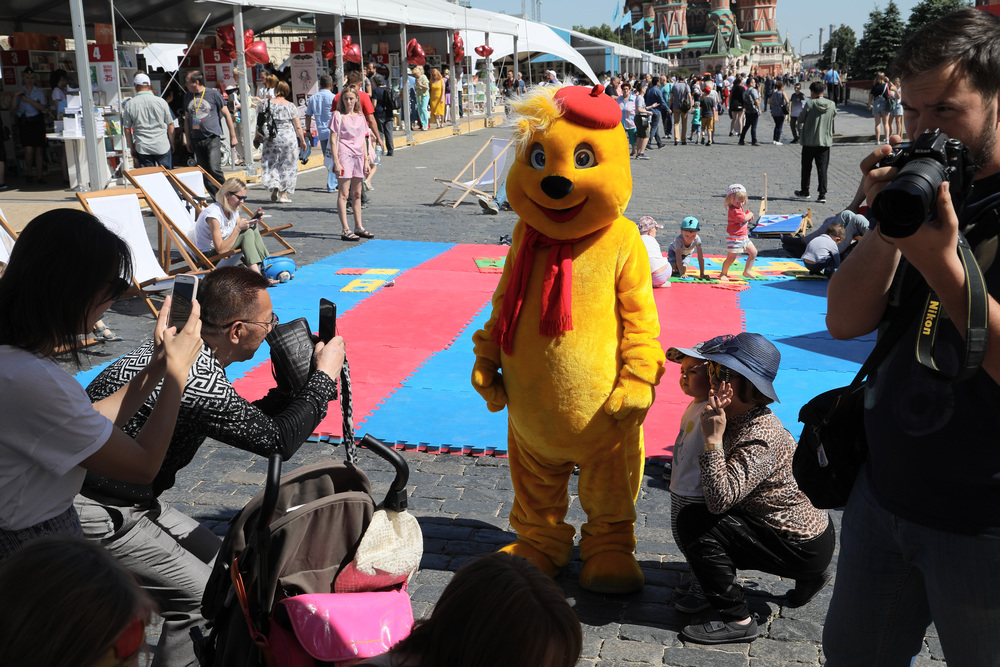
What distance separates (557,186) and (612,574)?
63.9 inches

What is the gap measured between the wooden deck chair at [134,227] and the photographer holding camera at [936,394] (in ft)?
22.2

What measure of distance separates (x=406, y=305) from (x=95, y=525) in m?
5.59

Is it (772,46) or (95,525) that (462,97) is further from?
(772,46)

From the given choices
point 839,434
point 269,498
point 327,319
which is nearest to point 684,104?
point 327,319

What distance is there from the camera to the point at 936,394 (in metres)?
1.88

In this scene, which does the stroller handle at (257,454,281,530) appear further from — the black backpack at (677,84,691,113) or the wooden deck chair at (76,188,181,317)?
the black backpack at (677,84,691,113)

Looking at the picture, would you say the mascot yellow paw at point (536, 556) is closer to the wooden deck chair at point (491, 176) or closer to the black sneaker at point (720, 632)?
the black sneaker at point (720, 632)

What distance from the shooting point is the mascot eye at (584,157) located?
11.8 ft

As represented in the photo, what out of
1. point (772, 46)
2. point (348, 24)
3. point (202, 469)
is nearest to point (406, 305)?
point (202, 469)

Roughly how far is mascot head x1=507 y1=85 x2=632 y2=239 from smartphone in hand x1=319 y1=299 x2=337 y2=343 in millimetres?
1035

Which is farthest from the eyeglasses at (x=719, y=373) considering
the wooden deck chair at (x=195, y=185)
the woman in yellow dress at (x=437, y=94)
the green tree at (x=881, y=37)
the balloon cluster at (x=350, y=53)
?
the green tree at (x=881, y=37)

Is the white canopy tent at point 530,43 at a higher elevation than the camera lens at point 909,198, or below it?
higher

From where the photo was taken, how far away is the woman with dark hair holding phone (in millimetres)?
2121

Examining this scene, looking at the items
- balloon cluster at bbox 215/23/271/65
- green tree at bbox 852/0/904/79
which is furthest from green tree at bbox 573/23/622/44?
balloon cluster at bbox 215/23/271/65
